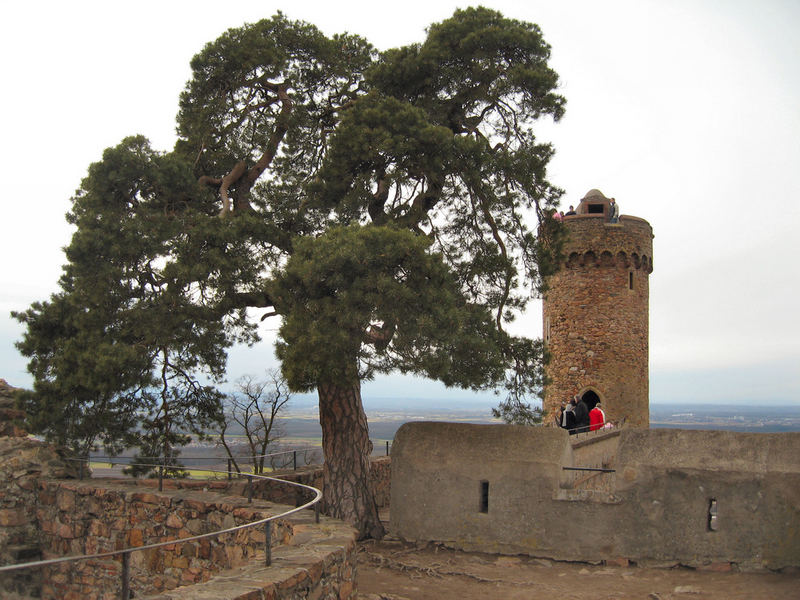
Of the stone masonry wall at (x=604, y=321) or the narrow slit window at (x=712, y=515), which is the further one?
the stone masonry wall at (x=604, y=321)

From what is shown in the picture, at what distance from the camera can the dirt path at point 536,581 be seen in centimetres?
779

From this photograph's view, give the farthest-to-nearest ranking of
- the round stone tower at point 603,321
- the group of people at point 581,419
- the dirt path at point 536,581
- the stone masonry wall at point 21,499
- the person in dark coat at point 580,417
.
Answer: the round stone tower at point 603,321 → the person in dark coat at point 580,417 → the group of people at point 581,419 → the stone masonry wall at point 21,499 → the dirt path at point 536,581

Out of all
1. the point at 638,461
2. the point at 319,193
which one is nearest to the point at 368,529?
the point at 638,461

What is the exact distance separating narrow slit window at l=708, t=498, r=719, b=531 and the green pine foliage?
3468mm

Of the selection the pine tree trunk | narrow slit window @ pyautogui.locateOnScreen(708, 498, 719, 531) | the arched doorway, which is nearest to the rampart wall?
narrow slit window @ pyautogui.locateOnScreen(708, 498, 719, 531)

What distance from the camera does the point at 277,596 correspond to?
5430 mm

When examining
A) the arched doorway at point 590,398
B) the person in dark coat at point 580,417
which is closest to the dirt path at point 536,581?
the person in dark coat at point 580,417

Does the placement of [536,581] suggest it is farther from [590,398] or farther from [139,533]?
[590,398]

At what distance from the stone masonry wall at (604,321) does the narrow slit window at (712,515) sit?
15.1 metres

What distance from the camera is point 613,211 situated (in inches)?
995

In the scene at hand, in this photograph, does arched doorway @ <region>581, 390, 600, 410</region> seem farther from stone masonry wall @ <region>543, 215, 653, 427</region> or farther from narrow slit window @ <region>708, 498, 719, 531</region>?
narrow slit window @ <region>708, 498, 719, 531</region>

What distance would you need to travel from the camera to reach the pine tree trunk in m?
11.2

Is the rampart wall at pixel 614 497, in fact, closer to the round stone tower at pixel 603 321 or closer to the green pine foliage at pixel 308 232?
the green pine foliage at pixel 308 232

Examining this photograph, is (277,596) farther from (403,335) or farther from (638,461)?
(638,461)
